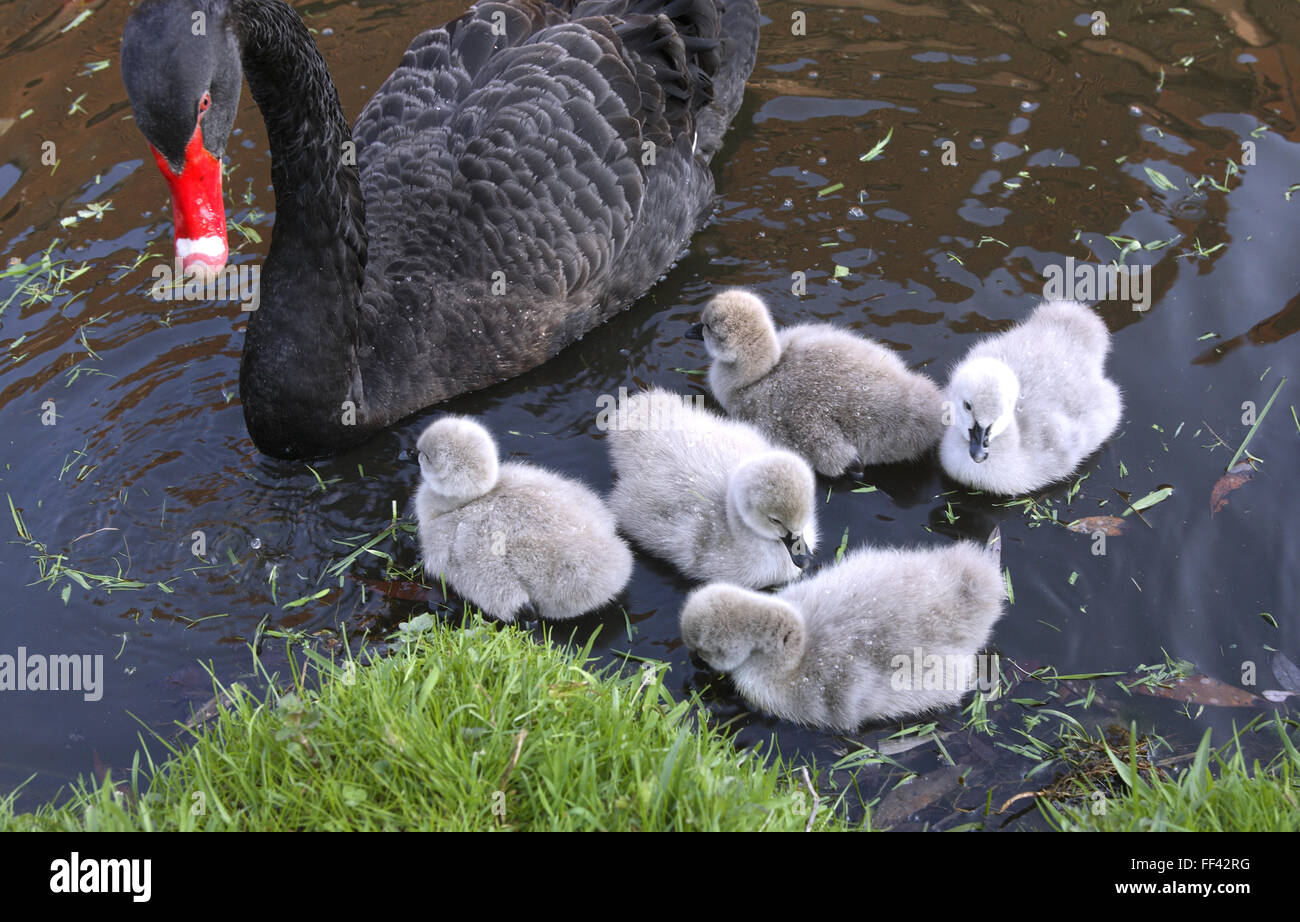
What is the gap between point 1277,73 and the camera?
7238mm

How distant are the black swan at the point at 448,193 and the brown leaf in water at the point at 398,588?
0.84 metres

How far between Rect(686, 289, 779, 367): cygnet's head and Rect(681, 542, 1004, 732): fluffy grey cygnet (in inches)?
53.2

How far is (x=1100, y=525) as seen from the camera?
480 cm

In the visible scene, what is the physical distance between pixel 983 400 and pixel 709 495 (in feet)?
3.75

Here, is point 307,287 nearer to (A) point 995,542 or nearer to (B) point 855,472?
(B) point 855,472

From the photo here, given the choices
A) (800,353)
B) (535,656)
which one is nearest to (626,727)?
(535,656)

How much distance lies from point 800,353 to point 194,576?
277cm

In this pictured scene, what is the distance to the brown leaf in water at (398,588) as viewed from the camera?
15.3 feet

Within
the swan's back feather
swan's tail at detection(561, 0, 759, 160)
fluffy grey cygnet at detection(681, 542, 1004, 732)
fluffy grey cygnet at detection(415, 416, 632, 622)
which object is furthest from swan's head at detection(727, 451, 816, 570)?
swan's tail at detection(561, 0, 759, 160)

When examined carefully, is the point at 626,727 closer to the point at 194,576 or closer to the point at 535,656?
the point at 535,656
